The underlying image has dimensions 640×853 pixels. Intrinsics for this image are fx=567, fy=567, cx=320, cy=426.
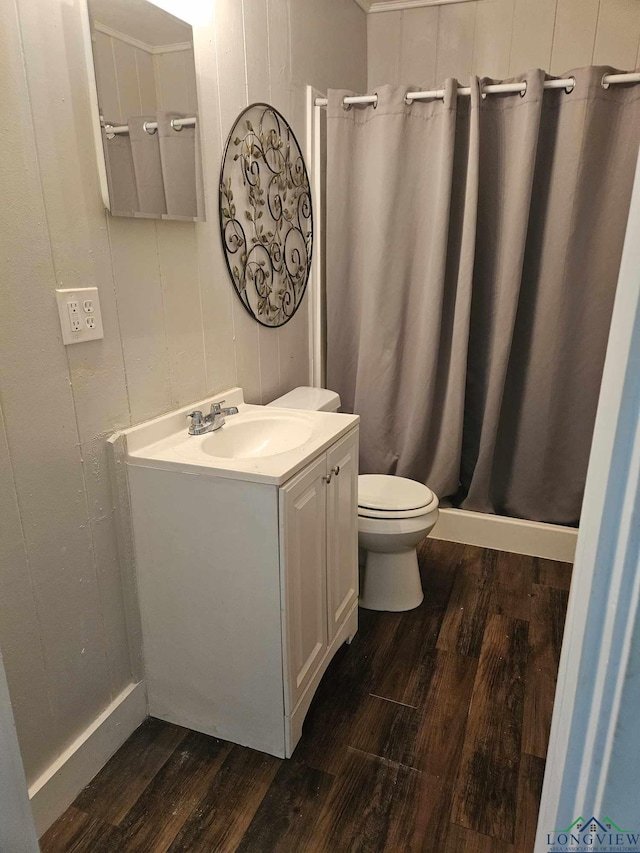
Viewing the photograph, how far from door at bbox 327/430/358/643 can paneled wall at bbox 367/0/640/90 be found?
6.77ft

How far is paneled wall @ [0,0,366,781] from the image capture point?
1.15 meters

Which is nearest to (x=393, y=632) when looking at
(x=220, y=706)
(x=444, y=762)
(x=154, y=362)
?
(x=444, y=762)

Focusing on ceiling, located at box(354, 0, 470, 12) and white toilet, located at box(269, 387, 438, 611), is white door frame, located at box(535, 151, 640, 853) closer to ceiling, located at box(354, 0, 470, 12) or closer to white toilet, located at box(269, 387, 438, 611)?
white toilet, located at box(269, 387, 438, 611)

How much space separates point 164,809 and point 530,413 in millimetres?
1965

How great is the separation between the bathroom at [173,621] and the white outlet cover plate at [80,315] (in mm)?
19

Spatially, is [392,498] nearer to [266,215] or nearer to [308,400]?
[308,400]

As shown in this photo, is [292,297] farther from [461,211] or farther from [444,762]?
[444,762]

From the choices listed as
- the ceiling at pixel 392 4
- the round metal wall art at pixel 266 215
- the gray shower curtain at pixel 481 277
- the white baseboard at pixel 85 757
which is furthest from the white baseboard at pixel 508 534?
the ceiling at pixel 392 4

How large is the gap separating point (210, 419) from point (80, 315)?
19.5 inches

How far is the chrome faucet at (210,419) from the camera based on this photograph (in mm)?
1627

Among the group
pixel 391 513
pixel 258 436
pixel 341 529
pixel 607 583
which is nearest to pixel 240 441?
pixel 258 436

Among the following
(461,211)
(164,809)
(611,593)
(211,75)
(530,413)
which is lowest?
(164,809)

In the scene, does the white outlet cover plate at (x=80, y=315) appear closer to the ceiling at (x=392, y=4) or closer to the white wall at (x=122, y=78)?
the white wall at (x=122, y=78)

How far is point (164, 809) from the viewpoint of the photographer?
1.38 metres
